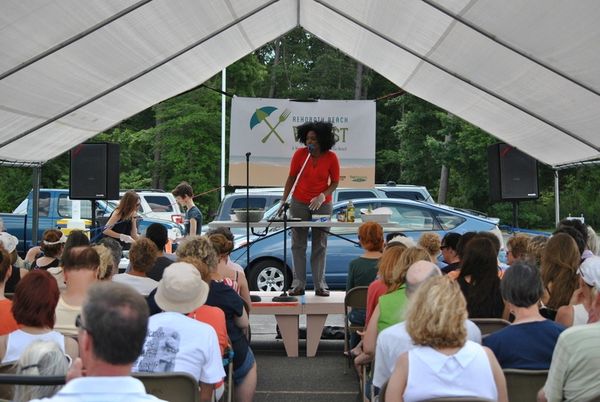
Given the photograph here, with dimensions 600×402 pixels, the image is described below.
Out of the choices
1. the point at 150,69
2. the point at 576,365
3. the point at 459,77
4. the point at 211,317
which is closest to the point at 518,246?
the point at 459,77

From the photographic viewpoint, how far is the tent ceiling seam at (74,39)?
689 cm

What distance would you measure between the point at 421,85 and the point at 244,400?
6102mm

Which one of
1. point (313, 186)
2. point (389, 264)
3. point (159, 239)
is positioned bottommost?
point (389, 264)

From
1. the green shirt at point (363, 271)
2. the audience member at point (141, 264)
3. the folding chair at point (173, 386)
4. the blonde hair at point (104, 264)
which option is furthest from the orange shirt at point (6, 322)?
the green shirt at point (363, 271)

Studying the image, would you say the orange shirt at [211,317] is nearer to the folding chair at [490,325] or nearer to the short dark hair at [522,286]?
the folding chair at [490,325]

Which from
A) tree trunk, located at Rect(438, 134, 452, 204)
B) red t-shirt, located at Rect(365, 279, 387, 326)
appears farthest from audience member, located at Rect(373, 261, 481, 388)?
tree trunk, located at Rect(438, 134, 452, 204)

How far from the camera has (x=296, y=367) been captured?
764 cm

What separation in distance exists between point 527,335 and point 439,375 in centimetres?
77

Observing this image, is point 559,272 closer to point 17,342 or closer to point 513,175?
point 17,342

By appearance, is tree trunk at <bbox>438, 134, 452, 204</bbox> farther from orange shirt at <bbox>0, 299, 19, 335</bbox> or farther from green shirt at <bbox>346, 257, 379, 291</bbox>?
orange shirt at <bbox>0, 299, 19, 335</bbox>

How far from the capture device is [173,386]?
3508 millimetres

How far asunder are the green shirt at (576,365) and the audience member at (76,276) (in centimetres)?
260

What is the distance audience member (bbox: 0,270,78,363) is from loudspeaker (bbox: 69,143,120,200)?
8.02 metres

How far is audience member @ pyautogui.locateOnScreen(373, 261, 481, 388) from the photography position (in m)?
3.89
